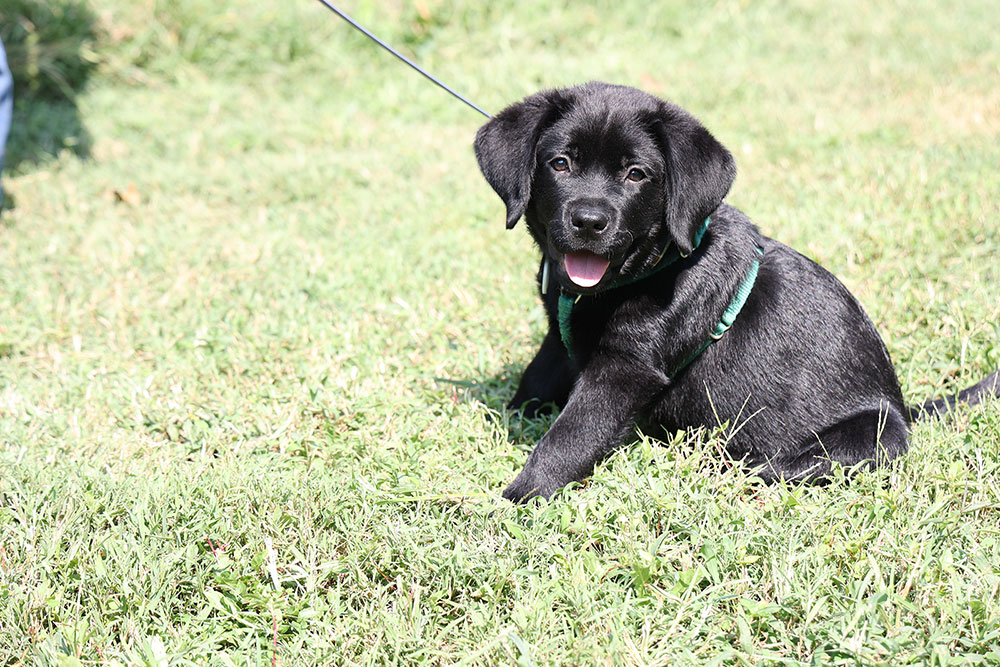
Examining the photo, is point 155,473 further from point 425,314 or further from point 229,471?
point 425,314

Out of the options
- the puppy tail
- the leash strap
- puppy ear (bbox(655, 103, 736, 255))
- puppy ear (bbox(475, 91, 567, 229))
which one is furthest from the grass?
puppy ear (bbox(475, 91, 567, 229))

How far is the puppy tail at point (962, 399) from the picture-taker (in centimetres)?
313

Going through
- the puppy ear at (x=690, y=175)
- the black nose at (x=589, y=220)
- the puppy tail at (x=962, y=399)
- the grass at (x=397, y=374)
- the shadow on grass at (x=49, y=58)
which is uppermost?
the puppy ear at (x=690, y=175)

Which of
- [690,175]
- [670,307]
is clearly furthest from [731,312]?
[690,175]

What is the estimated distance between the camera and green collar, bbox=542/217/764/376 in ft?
9.65

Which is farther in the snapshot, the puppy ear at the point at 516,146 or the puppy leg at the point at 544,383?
the puppy leg at the point at 544,383

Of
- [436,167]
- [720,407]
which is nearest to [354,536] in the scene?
[720,407]

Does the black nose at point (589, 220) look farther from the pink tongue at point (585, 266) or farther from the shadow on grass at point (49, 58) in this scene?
the shadow on grass at point (49, 58)

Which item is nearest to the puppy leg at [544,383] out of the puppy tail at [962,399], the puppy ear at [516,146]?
the puppy ear at [516,146]

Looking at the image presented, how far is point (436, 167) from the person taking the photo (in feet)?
20.1

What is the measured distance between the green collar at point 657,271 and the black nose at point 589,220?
25 centimetres

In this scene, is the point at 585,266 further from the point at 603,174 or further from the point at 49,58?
the point at 49,58

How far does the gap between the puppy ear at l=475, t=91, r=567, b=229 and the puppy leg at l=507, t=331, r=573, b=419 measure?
0.57 m

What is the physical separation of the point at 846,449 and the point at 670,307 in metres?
0.71
